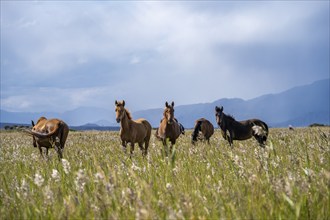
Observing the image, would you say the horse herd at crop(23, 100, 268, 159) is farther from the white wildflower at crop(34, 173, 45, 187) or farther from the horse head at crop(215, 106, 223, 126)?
the white wildflower at crop(34, 173, 45, 187)

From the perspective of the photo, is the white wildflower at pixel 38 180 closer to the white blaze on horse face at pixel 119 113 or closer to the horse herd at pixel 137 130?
the horse herd at pixel 137 130

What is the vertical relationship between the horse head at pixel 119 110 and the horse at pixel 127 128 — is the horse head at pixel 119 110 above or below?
above

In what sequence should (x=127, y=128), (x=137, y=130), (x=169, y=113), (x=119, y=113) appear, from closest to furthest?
(x=119, y=113) < (x=127, y=128) < (x=137, y=130) < (x=169, y=113)

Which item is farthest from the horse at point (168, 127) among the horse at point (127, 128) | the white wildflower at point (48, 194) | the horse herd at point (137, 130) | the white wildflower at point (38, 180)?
the white wildflower at point (38, 180)

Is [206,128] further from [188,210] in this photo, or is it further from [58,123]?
[188,210]

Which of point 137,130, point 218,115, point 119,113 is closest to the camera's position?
point 119,113

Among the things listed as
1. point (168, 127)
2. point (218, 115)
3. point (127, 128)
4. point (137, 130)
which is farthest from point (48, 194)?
point (218, 115)

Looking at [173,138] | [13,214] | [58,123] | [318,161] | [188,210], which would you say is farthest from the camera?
[173,138]

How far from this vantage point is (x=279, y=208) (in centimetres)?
272


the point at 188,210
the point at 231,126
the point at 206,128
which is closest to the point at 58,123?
the point at 231,126

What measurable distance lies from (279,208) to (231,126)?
14.5 metres

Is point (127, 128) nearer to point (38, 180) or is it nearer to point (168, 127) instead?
point (168, 127)

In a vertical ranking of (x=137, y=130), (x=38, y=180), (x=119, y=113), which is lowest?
(x=38, y=180)

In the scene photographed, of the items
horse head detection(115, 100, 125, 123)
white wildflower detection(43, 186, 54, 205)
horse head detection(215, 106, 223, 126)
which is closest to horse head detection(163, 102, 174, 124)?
horse head detection(115, 100, 125, 123)
